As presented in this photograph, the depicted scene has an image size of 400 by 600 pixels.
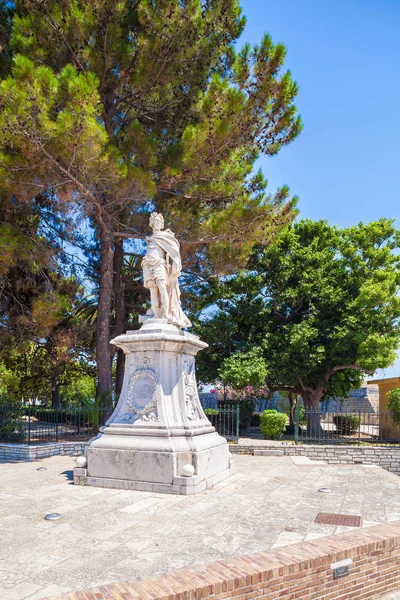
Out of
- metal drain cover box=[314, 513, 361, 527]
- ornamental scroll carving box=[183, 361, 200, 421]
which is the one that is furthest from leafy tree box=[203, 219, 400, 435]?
metal drain cover box=[314, 513, 361, 527]

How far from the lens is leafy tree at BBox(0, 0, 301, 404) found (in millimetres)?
11148

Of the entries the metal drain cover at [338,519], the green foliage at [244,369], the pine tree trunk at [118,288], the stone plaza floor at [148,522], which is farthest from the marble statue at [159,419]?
the pine tree trunk at [118,288]

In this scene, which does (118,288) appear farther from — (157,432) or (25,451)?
(157,432)

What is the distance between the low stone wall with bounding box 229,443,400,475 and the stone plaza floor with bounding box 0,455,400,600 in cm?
332

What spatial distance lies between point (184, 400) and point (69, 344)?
7.67 m

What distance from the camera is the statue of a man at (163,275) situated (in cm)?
841

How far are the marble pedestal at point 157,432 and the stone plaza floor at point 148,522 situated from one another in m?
0.27

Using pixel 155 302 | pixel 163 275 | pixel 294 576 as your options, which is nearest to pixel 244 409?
pixel 155 302

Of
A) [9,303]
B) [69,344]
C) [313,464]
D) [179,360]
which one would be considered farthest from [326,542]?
[9,303]

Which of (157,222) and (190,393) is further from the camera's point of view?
(157,222)

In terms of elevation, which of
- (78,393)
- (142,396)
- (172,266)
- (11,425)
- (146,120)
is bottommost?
(11,425)

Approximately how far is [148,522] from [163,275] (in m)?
4.10

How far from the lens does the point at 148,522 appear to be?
18.4 ft

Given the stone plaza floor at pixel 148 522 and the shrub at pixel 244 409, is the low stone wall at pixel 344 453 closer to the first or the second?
the stone plaza floor at pixel 148 522
